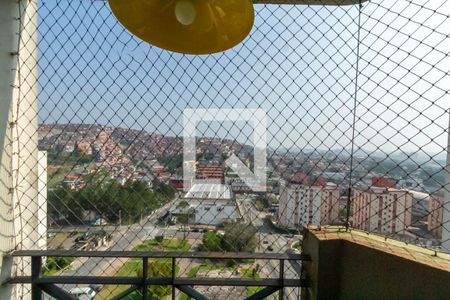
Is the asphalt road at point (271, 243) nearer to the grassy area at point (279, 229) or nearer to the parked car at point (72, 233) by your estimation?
the grassy area at point (279, 229)

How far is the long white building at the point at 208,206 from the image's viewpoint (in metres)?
1.39

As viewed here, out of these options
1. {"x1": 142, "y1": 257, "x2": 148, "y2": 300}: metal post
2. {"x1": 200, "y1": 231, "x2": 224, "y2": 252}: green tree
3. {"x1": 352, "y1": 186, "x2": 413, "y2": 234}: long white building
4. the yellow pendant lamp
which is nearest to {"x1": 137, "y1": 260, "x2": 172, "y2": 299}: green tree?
{"x1": 142, "y1": 257, "x2": 148, "y2": 300}: metal post

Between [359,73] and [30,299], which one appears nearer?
[359,73]

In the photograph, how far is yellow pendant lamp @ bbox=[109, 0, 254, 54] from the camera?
25.2 inches

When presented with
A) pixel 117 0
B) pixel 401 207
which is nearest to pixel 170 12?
pixel 117 0

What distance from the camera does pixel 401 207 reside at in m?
1.16

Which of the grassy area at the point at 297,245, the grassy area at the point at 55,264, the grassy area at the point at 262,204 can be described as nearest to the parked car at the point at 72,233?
the grassy area at the point at 55,264

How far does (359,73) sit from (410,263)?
656mm

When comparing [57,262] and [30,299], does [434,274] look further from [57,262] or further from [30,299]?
[30,299]

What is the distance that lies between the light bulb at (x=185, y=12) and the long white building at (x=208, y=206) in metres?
0.91

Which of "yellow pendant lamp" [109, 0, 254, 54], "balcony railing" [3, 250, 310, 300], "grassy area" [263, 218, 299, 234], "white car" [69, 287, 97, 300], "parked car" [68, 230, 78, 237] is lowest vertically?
"white car" [69, 287, 97, 300]

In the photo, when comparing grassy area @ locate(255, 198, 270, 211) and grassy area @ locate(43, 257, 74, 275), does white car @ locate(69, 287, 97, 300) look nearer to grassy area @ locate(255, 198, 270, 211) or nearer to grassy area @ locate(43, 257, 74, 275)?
grassy area @ locate(43, 257, 74, 275)

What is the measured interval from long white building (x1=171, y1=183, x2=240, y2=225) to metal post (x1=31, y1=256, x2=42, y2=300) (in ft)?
1.81

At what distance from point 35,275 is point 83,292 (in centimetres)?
19
